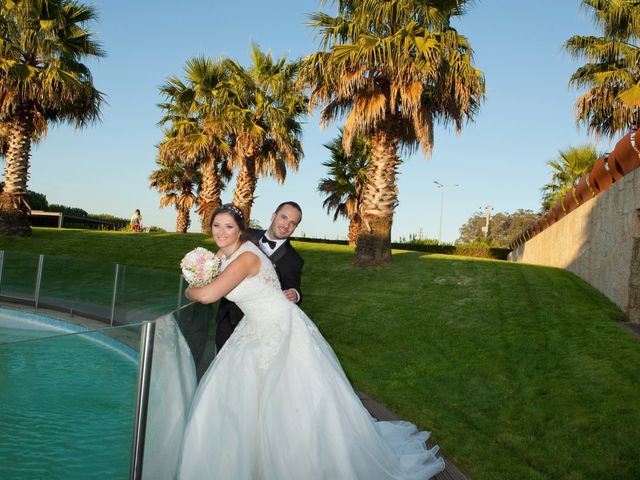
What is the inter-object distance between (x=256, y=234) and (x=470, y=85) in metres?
12.6

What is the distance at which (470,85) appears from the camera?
1620cm

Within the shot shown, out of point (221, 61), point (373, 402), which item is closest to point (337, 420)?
point (373, 402)

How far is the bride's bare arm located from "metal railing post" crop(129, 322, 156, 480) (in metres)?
0.72

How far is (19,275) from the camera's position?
13273 millimetres

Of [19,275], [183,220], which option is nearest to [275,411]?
[19,275]

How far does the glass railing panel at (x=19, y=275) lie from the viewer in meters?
13.1

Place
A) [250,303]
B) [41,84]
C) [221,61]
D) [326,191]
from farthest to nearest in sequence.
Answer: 1. [326,191]
2. [221,61]
3. [41,84]
4. [250,303]

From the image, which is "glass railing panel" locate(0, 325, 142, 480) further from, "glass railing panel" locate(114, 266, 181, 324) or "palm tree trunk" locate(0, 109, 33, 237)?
"palm tree trunk" locate(0, 109, 33, 237)

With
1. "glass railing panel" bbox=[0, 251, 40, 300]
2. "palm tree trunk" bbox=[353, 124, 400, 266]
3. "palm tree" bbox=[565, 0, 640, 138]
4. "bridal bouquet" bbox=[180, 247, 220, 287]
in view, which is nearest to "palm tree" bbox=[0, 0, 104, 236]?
"glass railing panel" bbox=[0, 251, 40, 300]

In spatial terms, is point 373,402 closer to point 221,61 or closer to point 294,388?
point 294,388

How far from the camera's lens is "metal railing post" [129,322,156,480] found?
2.87 m

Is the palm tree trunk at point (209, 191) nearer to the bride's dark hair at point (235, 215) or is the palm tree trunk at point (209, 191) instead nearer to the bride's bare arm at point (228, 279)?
the bride's dark hair at point (235, 215)

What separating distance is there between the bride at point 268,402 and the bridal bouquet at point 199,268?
65 mm

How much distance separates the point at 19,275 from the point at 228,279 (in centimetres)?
1132
